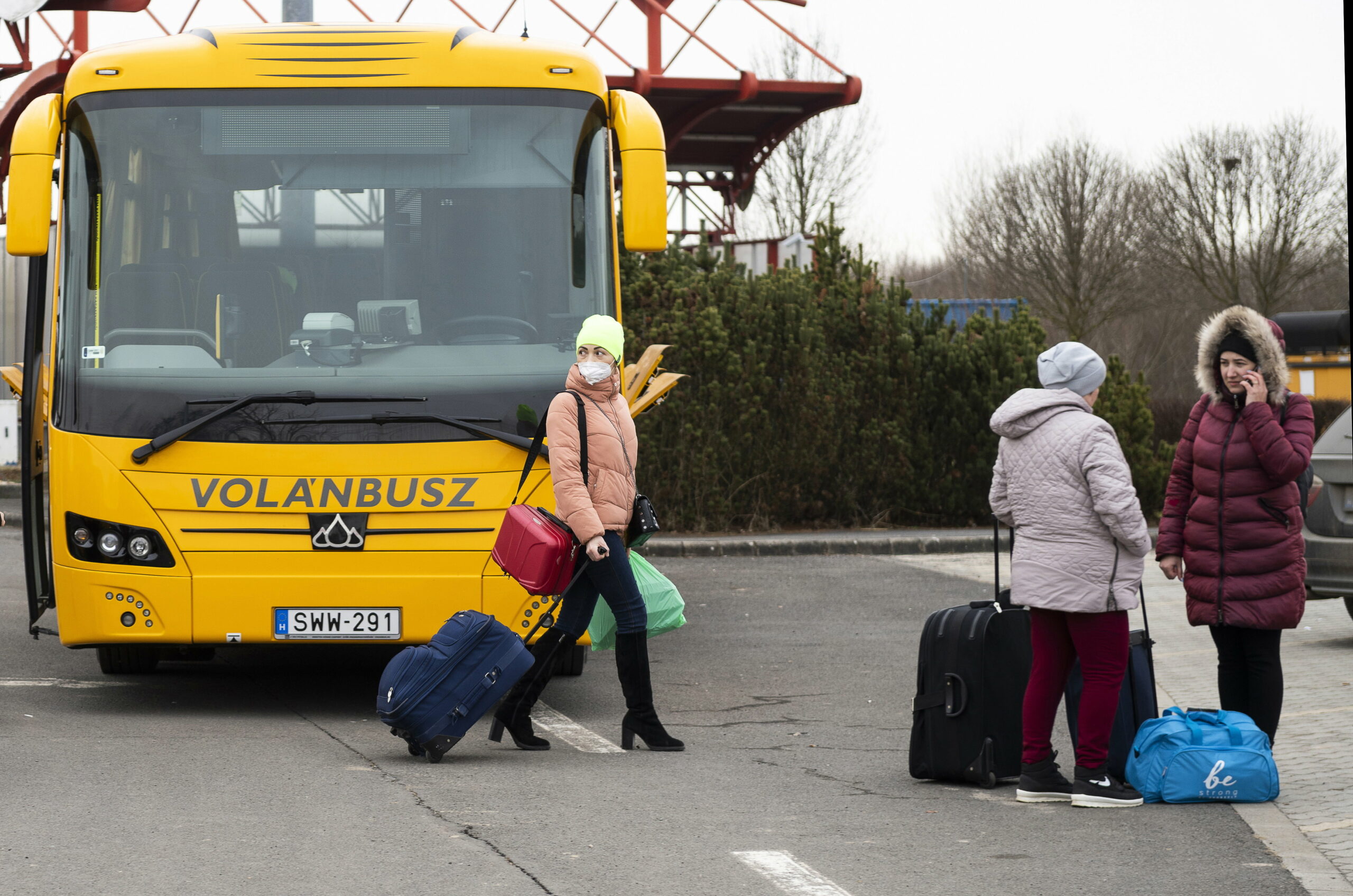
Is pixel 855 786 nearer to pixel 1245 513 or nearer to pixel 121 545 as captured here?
pixel 1245 513

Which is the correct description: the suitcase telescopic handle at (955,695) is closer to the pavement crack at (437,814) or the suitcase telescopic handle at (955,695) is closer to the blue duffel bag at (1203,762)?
the blue duffel bag at (1203,762)

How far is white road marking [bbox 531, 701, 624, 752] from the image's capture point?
6.82 meters

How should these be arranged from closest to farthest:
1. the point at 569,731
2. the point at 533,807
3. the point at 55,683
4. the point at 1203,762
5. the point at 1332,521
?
the point at 533,807, the point at 1203,762, the point at 569,731, the point at 55,683, the point at 1332,521

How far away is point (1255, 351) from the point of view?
6031 millimetres

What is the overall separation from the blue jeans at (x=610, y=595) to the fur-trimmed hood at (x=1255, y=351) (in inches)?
88.9

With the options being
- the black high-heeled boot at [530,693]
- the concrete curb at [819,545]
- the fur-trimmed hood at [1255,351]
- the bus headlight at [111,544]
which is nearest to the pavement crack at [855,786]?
the black high-heeled boot at [530,693]

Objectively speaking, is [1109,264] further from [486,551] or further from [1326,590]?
[486,551]

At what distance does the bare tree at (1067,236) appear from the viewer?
37844 millimetres

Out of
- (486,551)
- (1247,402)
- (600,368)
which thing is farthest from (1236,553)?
(486,551)

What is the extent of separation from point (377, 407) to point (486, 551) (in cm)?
76

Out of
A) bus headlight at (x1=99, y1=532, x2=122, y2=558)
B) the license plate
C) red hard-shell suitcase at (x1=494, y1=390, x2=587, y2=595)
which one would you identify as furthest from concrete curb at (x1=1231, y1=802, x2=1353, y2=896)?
bus headlight at (x1=99, y1=532, x2=122, y2=558)

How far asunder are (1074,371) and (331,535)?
10.3 ft

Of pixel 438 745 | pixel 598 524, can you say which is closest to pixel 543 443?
pixel 598 524

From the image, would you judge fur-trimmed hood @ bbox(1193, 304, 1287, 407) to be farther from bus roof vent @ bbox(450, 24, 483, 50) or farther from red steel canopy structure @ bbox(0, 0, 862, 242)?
red steel canopy structure @ bbox(0, 0, 862, 242)
